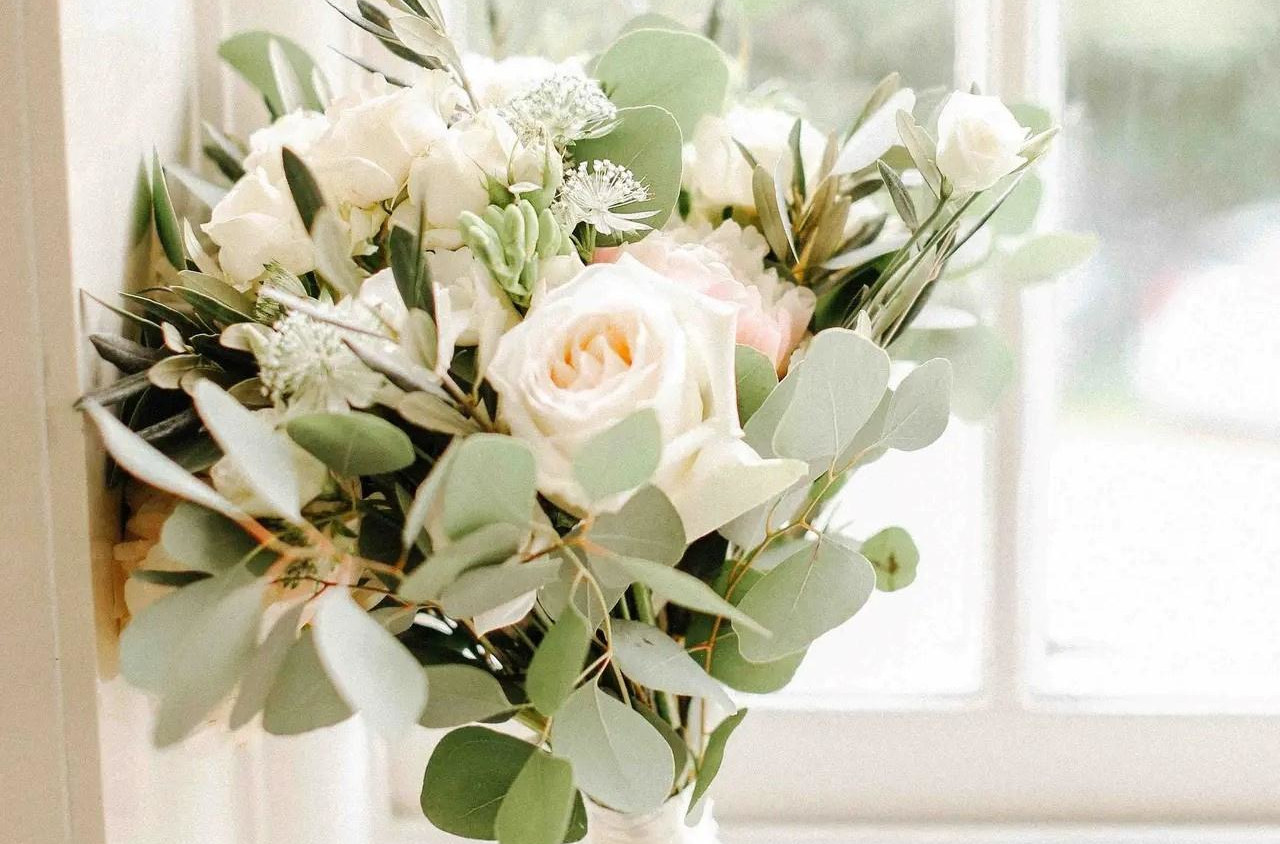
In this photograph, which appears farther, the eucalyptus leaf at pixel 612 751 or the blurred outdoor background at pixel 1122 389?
the blurred outdoor background at pixel 1122 389

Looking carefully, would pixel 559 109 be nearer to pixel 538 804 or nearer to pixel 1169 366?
pixel 538 804

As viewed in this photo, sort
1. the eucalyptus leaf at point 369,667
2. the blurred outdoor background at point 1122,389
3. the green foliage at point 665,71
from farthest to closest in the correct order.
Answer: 1. the blurred outdoor background at point 1122,389
2. the green foliage at point 665,71
3. the eucalyptus leaf at point 369,667

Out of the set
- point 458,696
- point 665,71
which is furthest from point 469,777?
point 665,71

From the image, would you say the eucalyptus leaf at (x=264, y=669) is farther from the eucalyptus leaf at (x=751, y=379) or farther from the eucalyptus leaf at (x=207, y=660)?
the eucalyptus leaf at (x=751, y=379)

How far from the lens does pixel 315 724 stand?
1.40 ft

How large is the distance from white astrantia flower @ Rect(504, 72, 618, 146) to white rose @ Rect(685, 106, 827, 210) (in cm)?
10

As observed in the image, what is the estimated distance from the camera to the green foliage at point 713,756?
0.54 m

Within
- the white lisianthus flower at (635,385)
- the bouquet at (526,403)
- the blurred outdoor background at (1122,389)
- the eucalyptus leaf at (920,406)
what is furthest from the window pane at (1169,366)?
the white lisianthus flower at (635,385)

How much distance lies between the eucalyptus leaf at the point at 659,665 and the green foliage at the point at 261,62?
40cm

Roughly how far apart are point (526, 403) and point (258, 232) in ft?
0.56

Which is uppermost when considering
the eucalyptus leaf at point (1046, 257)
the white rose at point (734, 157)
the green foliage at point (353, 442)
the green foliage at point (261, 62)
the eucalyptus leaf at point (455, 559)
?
the green foliage at point (261, 62)

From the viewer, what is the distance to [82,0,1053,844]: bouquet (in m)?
0.41

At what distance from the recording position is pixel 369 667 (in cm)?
38

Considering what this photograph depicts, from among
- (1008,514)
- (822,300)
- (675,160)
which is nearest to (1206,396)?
(1008,514)
